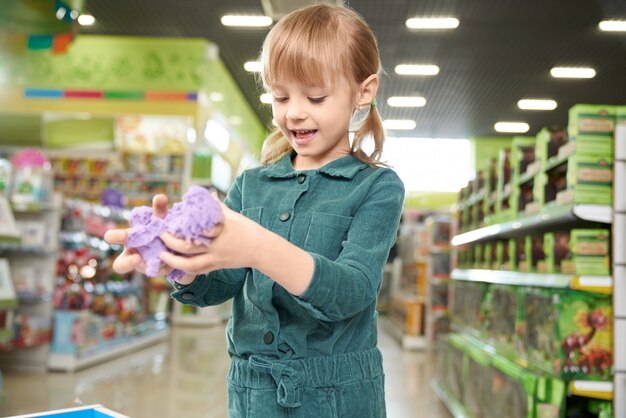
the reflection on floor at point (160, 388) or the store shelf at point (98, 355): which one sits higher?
the store shelf at point (98, 355)

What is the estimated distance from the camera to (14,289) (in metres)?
4.94

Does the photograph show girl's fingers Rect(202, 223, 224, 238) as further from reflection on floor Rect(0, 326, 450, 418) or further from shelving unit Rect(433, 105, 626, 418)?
reflection on floor Rect(0, 326, 450, 418)

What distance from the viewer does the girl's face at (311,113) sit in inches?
39.5

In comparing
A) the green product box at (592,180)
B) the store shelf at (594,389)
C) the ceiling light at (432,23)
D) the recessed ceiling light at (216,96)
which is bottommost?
the store shelf at (594,389)

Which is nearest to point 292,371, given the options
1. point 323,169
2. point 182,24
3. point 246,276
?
point 246,276

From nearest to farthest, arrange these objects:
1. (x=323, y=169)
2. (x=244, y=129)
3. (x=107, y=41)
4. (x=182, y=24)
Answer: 1. (x=323, y=169)
2. (x=182, y=24)
3. (x=107, y=41)
4. (x=244, y=129)

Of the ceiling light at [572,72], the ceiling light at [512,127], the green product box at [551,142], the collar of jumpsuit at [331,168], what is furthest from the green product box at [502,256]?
the ceiling light at [512,127]

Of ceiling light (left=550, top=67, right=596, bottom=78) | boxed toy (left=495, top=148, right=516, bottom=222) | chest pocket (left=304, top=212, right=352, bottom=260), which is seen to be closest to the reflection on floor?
boxed toy (left=495, top=148, right=516, bottom=222)

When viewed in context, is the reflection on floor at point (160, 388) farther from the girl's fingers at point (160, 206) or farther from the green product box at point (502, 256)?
the girl's fingers at point (160, 206)

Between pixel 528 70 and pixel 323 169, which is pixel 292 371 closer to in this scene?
pixel 323 169

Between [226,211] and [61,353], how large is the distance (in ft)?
16.1

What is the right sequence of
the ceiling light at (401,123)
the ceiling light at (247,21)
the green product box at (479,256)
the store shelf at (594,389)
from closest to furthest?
Result: the store shelf at (594,389), the green product box at (479,256), the ceiling light at (247,21), the ceiling light at (401,123)

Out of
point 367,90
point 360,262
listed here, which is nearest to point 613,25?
point 367,90

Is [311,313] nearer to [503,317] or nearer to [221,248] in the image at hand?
[221,248]
